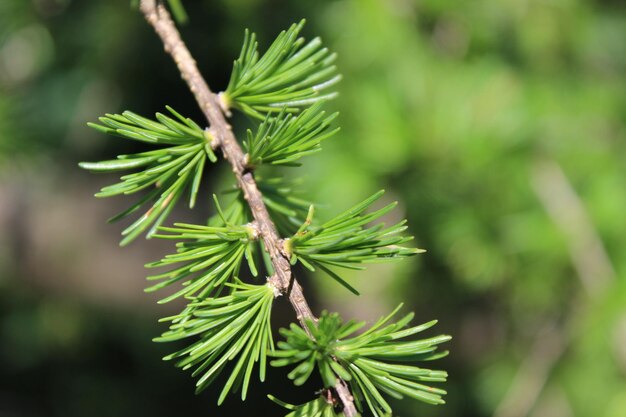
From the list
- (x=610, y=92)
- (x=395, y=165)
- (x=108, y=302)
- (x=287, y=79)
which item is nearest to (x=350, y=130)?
(x=395, y=165)

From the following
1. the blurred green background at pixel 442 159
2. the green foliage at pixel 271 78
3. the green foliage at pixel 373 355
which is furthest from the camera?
the blurred green background at pixel 442 159

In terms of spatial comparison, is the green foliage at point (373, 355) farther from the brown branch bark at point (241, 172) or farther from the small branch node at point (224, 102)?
the small branch node at point (224, 102)

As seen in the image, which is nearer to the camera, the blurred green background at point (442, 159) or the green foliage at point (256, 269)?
the green foliage at point (256, 269)

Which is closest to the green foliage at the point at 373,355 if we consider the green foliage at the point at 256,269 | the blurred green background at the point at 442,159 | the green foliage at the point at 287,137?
the green foliage at the point at 256,269

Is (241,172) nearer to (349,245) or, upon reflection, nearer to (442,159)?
(349,245)

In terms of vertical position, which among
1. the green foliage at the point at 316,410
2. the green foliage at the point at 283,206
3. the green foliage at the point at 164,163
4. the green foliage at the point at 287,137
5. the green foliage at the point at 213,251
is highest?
the green foliage at the point at 164,163

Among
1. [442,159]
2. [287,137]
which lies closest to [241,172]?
[287,137]

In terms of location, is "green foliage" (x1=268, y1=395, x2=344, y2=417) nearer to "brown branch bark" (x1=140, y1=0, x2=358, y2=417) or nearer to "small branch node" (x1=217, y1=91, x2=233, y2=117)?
"brown branch bark" (x1=140, y1=0, x2=358, y2=417)

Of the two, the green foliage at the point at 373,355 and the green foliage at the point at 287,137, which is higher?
the green foliage at the point at 287,137
